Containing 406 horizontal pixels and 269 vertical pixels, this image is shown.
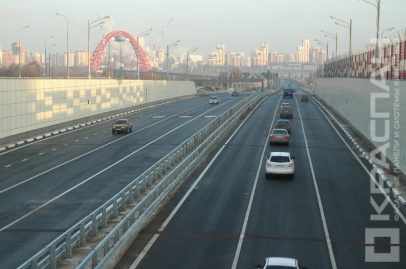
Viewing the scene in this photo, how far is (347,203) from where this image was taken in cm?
2448

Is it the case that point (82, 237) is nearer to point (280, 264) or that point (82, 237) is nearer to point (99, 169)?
point (280, 264)

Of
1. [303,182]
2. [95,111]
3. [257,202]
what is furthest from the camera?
[95,111]

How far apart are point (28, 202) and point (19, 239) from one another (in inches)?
244

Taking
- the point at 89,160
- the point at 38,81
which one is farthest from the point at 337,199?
the point at 38,81

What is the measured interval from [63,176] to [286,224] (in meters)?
14.8

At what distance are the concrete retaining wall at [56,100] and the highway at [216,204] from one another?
→ 11.0ft

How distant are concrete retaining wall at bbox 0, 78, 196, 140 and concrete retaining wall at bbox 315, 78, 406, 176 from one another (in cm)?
2656

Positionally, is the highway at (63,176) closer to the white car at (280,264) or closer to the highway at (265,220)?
the highway at (265,220)

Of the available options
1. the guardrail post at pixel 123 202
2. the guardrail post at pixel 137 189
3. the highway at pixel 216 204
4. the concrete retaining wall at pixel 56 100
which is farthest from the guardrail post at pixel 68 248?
the concrete retaining wall at pixel 56 100

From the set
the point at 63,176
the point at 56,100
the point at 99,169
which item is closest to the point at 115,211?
the point at 63,176

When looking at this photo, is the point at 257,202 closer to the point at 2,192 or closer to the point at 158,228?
the point at 158,228

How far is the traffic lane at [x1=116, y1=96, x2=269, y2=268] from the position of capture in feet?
53.7

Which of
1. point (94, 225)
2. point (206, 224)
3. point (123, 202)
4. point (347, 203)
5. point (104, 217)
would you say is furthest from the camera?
point (347, 203)

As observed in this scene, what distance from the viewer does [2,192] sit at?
27.1m
